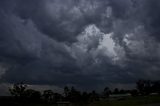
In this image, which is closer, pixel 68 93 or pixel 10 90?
pixel 10 90

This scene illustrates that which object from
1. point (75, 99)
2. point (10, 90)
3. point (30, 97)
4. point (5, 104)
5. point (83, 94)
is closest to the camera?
point (5, 104)

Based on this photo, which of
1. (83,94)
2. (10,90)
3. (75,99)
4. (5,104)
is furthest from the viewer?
(83,94)

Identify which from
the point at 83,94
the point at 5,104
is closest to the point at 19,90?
the point at 5,104

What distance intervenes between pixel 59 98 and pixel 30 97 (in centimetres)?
3904

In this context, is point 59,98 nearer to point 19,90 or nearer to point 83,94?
point 83,94

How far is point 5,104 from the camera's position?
105 meters

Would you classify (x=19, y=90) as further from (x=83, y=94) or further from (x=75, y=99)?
(x=83, y=94)

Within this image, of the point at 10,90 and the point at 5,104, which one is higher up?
the point at 10,90

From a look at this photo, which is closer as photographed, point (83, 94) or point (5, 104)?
point (5, 104)

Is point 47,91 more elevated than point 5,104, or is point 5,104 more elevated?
point 47,91

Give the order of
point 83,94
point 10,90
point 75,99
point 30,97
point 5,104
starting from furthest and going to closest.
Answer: point 83,94 < point 75,99 < point 30,97 < point 10,90 < point 5,104

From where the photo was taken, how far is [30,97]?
5531 inches

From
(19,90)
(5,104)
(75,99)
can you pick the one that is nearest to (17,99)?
(19,90)

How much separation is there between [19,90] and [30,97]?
12521mm
